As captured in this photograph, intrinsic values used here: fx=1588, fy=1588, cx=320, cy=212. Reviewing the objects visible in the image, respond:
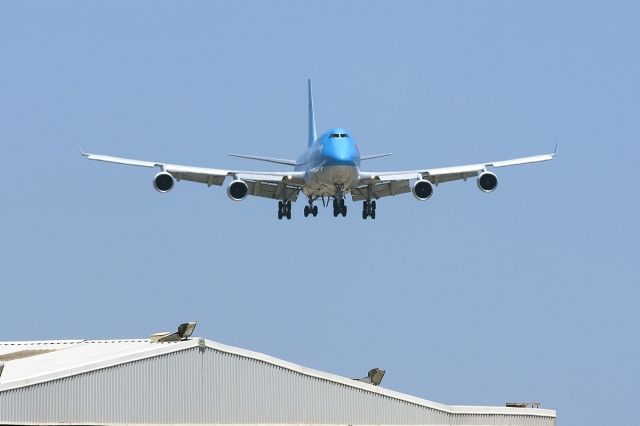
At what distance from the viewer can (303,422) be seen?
70000 millimetres

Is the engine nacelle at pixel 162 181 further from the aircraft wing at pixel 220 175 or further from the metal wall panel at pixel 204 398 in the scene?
the metal wall panel at pixel 204 398

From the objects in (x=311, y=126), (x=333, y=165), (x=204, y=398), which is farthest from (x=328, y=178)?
(x=311, y=126)

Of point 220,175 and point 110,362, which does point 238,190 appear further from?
point 110,362

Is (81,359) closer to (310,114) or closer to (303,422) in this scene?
(303,422)

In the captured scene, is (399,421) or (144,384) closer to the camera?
(144,384)

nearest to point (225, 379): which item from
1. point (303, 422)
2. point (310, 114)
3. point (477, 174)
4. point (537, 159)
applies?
point (303, 422)

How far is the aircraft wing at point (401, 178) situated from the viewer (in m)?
89.7

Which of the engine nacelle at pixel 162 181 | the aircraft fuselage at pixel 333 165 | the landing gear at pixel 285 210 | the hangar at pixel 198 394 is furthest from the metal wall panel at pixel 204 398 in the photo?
the landing gear at pixel 285 210

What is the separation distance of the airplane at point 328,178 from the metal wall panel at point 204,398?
58.0 feet

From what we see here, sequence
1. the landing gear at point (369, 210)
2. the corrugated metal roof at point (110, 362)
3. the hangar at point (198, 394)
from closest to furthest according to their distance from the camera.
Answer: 1. the hangar at point (198, 394)
2. the corrugated metal roof at point (110, 362)
3. the landing gear at point (369, 210)

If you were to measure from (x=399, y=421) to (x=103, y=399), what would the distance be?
50.5ft

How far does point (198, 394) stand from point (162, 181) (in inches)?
842

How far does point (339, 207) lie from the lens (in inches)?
3563

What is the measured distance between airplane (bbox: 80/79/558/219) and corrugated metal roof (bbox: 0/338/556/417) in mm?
11385
